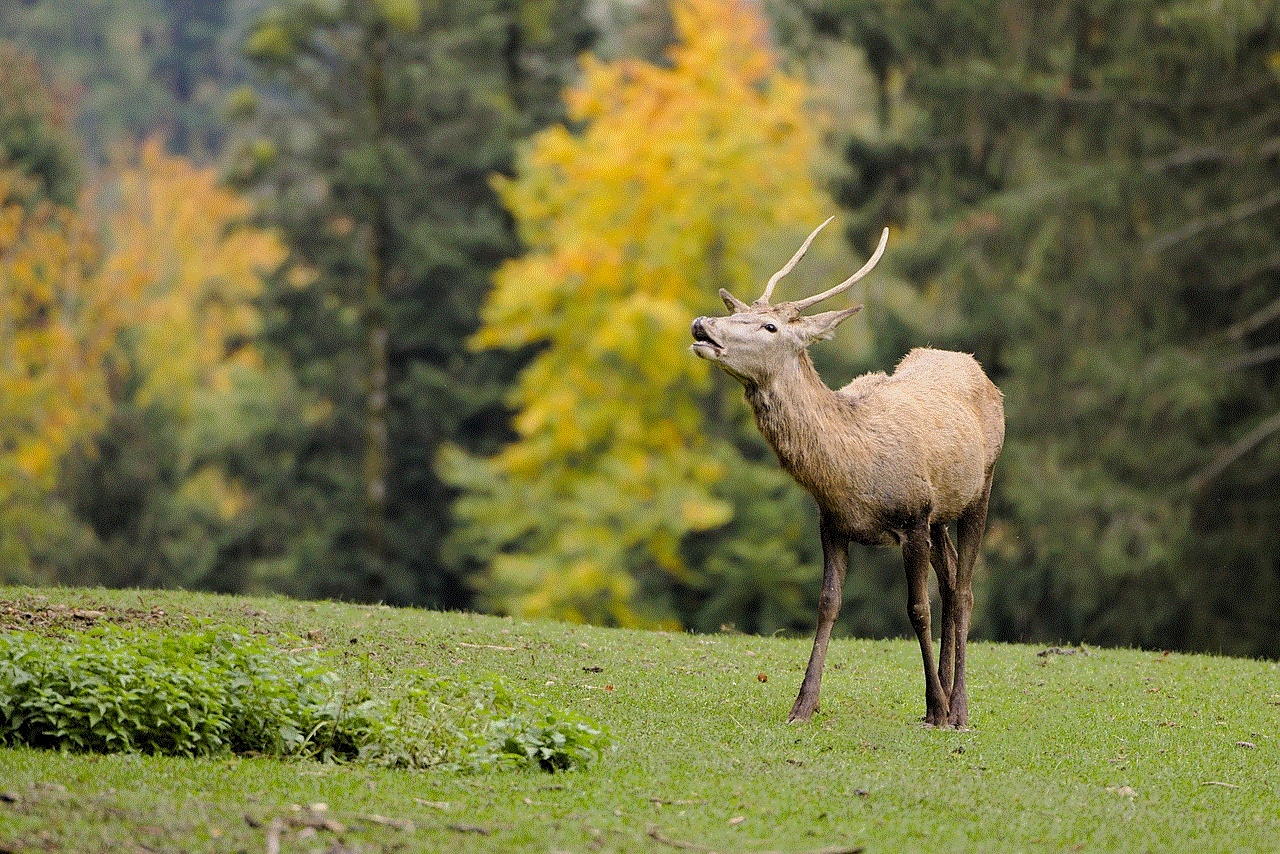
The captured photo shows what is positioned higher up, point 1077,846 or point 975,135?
point 975,135

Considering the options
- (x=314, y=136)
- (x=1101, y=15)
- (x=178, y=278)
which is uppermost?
(x=1101, y=15)

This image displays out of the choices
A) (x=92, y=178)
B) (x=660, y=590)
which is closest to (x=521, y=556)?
(x=660, y=590)

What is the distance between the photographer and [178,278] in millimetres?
48406

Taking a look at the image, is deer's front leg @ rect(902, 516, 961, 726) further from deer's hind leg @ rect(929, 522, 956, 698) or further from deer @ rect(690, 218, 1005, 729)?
deer's hind leg @ rect(929, 522, 956, 698)

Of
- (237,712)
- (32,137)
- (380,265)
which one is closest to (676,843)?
(237,712)

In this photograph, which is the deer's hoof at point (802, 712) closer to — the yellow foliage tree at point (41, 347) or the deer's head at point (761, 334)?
the deer's head at point (761, 334)

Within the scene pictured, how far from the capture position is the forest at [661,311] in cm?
2334

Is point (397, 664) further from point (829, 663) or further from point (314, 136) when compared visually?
point (314, 136)

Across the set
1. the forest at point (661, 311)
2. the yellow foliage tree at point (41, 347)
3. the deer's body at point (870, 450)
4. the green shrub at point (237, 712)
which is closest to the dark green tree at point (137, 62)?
the yellow foliage tree at point (41, 347)

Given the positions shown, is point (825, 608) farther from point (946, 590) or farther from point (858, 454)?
point (946, 590)

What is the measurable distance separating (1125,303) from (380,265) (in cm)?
1549

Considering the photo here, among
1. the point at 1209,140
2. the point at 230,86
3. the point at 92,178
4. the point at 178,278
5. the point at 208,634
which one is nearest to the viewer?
the point at 208,634

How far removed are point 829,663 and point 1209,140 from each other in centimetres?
1500

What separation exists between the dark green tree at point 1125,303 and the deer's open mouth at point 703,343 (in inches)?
597
